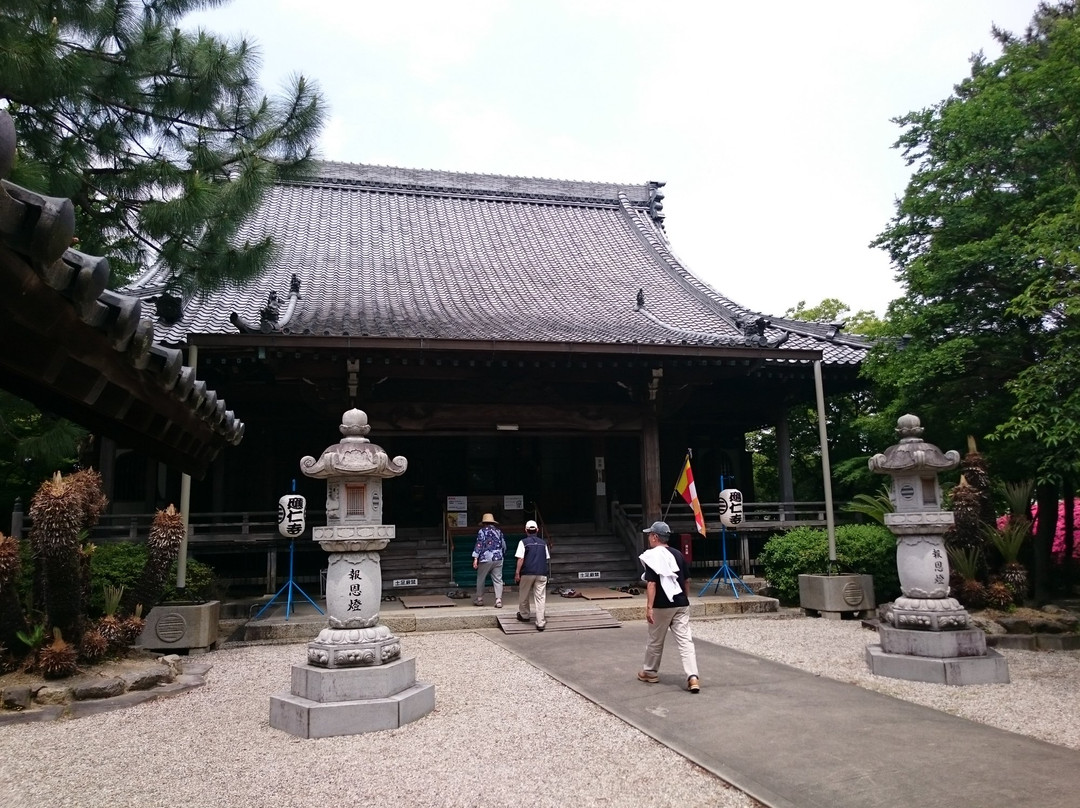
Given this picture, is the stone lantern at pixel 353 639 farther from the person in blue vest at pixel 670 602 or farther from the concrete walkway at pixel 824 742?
the person in blue vest at pixel 670 602

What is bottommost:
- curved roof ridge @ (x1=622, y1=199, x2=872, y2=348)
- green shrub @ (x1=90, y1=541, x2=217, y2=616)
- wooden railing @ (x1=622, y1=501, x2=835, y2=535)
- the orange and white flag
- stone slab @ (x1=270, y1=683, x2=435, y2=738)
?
stone slab @ (x1=270, y1=683, x2=435, y2=738)

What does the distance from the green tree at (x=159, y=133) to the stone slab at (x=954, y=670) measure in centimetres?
855

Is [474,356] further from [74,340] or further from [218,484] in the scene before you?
[74,340]

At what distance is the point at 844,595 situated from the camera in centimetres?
1110

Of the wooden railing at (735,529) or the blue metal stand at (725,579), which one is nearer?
the blue metal stand at (725,579)

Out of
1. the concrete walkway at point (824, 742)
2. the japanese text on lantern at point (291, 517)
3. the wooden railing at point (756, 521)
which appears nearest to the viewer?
the concrete walkway at point (824, 742)

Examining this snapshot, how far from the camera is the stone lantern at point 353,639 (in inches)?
223

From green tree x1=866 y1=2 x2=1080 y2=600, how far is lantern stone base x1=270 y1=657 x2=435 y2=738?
682 cm

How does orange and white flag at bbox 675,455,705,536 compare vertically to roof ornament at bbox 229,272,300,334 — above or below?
below

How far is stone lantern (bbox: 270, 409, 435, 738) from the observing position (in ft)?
18.6

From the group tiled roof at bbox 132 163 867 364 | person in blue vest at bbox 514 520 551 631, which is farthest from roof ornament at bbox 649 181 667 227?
person in blue vest at bbox 514 520 551 631

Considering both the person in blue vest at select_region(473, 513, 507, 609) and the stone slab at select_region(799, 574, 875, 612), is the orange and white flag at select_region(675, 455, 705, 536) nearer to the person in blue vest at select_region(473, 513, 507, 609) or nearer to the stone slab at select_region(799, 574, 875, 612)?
the stone slab at select_region(799, 574, 875, 612)

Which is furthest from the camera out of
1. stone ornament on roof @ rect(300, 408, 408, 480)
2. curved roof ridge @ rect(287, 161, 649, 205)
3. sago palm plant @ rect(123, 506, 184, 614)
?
curved roof ridge @ rect(287, 161, 649, 205)

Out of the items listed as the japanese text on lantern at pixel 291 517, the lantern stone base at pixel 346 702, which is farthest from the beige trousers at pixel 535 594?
the lantern stone base at pixel 346 702
